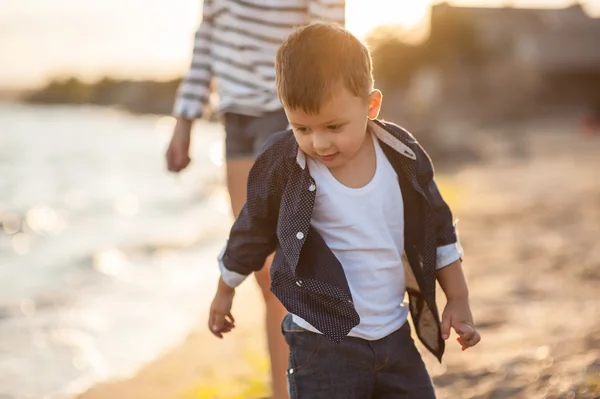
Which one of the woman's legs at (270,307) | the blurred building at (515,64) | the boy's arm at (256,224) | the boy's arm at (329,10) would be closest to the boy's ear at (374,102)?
the boy's arm at (256,224)

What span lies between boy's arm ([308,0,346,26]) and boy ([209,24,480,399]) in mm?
555

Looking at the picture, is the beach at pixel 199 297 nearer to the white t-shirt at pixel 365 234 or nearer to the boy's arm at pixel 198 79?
the white t-shirt at pixel 365 234

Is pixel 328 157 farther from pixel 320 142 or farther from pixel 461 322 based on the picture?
pixel 461 322

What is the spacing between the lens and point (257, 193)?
2109mm

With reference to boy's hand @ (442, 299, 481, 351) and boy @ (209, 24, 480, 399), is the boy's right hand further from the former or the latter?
boy's hand @ (442, 299, 481, 351)

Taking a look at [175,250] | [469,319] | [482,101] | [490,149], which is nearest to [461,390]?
[469,319]

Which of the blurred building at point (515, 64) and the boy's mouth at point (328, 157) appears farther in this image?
the blurred building at point (515, 64)

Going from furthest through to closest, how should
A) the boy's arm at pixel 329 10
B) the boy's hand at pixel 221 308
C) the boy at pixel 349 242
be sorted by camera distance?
the boy's arm at pixel 329 10
the boy's hand at pixel 221 308
the boy at pixel 349 242

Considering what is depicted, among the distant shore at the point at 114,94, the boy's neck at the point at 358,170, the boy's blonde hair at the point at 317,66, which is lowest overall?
A: the distant shore at the point at 114,94

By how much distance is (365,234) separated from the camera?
2068 mm

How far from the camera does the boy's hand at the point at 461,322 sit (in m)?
2.12

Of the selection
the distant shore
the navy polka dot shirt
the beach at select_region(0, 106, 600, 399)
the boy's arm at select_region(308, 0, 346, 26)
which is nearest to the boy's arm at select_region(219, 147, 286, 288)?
the navy polka dot shirt

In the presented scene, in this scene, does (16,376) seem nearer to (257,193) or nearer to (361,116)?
(257,193)

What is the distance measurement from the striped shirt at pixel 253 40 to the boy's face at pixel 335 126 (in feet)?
2.18
